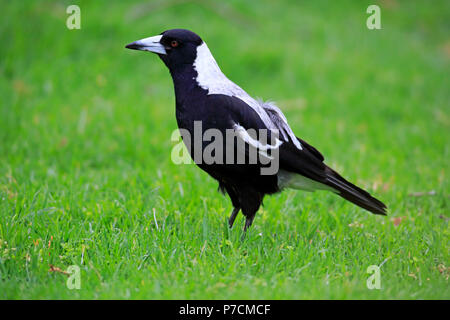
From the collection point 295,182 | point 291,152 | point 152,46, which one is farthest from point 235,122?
point 152,46

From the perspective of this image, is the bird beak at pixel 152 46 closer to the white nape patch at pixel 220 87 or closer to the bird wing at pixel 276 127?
the white nape patch at pixel 220 87

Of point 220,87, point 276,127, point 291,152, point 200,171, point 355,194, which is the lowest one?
point 355,194

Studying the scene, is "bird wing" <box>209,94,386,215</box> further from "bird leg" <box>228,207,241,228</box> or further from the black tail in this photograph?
"bird leg" <box>228,207,241,228</box>

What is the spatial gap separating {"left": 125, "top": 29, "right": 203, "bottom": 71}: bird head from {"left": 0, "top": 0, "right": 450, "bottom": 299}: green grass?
979mm

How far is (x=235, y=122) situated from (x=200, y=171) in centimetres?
150

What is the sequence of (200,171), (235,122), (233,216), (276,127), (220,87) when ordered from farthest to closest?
(200,171), (233,216), (276,127), (220,87), (235,122)

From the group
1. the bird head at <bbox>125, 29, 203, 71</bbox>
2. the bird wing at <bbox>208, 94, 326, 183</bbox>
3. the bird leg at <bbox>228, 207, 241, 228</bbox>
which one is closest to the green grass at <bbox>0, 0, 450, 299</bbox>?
the bird leg at <bbox>228, 207, 241, 228</bbox>

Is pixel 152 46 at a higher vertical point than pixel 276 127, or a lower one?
higher

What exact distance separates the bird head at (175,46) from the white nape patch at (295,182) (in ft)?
2.95

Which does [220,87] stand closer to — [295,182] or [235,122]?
[235,122]

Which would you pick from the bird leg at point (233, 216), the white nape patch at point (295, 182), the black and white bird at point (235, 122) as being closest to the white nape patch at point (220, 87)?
the black and white bird at point (235, 122)

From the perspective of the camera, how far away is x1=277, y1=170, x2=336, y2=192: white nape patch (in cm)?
314

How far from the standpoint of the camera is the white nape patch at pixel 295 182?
314 centimetres

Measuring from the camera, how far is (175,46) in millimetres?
3107
